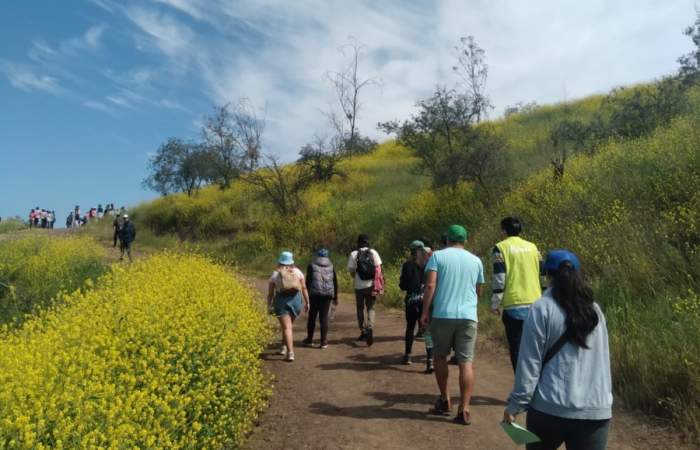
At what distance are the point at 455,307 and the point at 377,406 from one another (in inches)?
67.0

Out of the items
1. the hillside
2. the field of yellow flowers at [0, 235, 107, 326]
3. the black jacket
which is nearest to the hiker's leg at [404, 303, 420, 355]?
the black jacket

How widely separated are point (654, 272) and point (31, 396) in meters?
7.48

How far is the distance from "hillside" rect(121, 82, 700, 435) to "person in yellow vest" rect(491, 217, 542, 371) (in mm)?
1581

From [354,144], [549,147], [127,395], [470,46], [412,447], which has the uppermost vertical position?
[470,46]

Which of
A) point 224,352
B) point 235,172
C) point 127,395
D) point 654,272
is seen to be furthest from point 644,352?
point 235,172

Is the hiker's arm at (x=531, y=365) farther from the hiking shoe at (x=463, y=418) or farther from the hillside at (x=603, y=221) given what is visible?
the hillside at (x=603, y=221)

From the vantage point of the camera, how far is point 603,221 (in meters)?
9.89

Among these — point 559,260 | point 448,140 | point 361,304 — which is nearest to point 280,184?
point 448,140

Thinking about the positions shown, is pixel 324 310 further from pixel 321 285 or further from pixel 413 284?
pixel 413 284

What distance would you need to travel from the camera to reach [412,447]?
4.97 meters

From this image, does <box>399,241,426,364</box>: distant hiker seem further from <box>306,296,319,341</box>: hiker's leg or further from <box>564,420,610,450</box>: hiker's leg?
<box>564,420,610,450</box>: hiker's leg

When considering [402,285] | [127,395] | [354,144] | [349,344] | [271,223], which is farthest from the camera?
[354,144]

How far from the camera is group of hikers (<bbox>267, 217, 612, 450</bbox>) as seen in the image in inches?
112

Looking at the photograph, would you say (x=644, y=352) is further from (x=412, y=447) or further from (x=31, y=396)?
(x=31, y=396)
